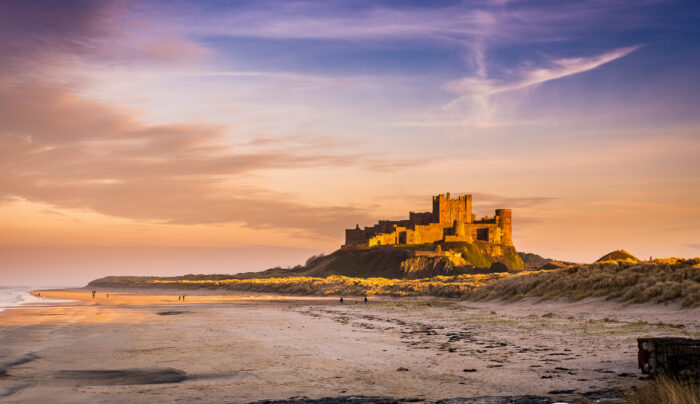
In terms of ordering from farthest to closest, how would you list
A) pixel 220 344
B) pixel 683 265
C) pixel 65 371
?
pixel 683 265 < pixel 220 344 < pixel 65 371

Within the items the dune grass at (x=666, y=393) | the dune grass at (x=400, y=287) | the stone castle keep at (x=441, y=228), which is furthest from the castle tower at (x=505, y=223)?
the dune grass at (x=666, y=393)

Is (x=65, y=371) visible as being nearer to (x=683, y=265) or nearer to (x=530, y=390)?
(x=530, y=390)

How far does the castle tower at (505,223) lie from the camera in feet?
561

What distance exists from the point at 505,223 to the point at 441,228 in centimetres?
2294

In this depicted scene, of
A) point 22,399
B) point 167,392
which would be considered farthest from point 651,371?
point 22,399

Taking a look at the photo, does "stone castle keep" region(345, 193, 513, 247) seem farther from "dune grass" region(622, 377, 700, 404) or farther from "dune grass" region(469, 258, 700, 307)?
"dune grass" region(622, 377, 700, 404)

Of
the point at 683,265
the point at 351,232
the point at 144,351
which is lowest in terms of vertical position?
the point at 144,351

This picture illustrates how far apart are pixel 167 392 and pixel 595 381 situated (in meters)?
7.76

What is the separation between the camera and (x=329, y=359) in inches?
570

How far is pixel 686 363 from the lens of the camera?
9906 mm

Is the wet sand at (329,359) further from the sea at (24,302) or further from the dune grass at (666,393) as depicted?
the sea at (24,302)

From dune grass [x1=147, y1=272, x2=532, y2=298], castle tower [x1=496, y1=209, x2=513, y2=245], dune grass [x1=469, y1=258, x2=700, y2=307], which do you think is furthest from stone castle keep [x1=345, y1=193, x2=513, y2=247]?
dune grass [x1=469, y1=258, x2=700, y2=307]

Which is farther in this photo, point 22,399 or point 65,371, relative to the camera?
point 65,371

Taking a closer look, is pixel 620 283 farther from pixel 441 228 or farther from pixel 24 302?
pixel 441 228
